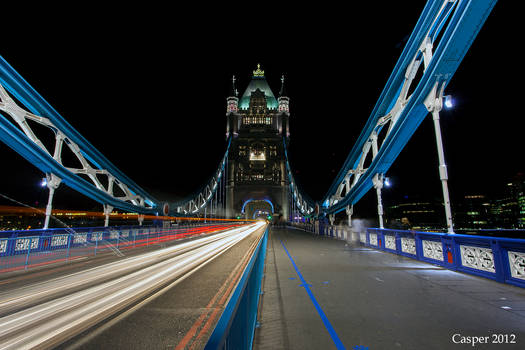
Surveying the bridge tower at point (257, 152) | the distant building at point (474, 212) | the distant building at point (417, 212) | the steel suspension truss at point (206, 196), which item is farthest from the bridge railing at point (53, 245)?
the distant building at point (417, 212)

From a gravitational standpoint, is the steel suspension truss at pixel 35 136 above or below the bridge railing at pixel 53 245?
above

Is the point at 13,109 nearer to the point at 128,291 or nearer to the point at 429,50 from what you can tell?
the point at 128,291

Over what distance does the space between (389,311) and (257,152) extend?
92.9 metres

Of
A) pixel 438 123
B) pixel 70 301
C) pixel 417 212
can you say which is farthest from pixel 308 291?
pixel 417 212

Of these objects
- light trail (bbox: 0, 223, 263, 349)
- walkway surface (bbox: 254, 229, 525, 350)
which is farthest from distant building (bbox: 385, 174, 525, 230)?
light trail (bbox: 0, 223, 263, 349)

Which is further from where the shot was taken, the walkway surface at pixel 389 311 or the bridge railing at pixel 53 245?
the bridge railing at pixel 53 245

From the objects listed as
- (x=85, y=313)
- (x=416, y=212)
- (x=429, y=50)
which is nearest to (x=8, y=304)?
(x=85, y=313)

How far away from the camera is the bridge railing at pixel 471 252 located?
5.98 metres

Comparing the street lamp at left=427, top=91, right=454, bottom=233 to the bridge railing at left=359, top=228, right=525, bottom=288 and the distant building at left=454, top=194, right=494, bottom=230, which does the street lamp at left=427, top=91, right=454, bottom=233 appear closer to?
the bridge railing at left=359, top=228, right=525, bottom=288

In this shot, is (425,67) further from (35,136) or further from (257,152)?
(257,152)

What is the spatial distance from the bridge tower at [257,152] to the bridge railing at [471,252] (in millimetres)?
69807

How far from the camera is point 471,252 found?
7211mm

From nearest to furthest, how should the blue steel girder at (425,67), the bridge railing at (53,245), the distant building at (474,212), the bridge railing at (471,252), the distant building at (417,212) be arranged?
the bridge railing at (471,252), the blue steel girder at (425,67), the bridge railing at (53,245), the distant building at (474,212), the distant building at (417,212)

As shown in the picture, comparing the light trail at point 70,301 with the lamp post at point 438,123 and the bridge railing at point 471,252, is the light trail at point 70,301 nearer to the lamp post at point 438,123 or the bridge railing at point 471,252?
the bridge railing at point 471,252
